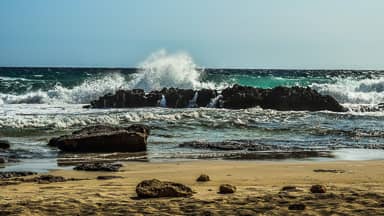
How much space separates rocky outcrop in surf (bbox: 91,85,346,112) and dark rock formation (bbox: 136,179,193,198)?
20.7 metres

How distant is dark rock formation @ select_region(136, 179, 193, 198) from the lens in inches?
267

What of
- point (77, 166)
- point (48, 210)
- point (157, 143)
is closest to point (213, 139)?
point (157, 143)

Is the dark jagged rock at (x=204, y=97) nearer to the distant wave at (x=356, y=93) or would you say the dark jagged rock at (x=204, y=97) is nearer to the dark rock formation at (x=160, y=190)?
the distant wave at (x=356, y=93)

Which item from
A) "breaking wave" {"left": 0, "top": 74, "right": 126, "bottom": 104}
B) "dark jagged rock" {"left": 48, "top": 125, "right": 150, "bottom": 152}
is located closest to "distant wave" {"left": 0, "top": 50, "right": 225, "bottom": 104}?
"breaking wave" {"left": 0, "top": 74, "right": 126, "bottom": 104}

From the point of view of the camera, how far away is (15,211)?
19.9 ft

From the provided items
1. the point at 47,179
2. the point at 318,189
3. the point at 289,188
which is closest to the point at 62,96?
the point at 47,179

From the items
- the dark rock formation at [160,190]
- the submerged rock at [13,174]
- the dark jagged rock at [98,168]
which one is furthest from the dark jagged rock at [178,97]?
the dark rock formation at [160,190]

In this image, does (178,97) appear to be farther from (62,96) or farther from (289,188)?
(289,188)

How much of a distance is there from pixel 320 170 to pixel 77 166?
12.1 ft

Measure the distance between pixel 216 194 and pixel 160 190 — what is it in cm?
64

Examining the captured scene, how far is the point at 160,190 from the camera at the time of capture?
22.4 ft

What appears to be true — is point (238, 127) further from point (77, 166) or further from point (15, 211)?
point (15, 211)

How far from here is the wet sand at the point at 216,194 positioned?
6.12 meters

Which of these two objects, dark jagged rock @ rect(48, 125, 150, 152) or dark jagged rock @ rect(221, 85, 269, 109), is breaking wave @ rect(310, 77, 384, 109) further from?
dark jagged rock @ rect(48, 125, 150, 152)
